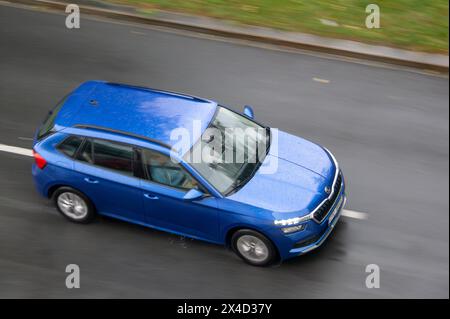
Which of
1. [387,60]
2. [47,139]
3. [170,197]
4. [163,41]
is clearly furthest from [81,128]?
[387,60]

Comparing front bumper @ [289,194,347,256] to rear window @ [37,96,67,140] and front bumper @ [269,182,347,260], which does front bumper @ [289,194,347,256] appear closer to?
front bumper @ [269,182,347,260]

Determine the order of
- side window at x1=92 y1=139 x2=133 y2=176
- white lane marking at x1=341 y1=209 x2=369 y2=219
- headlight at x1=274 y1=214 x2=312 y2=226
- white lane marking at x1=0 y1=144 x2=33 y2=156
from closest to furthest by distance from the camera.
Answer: headlight at x1=274 y1=214 x2=312 y2=226
side window at x1=92 y1=139 x2=133 y2=176
white lane marking at x1=341 y1=209 x2=369 y2=219
white lane marking at x1=0 y1=144 x2=33 y2=156

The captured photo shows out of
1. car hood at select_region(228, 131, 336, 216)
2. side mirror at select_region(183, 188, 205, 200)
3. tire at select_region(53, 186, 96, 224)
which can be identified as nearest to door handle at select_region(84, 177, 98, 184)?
tire at select_region(53, 186, 96, 224)

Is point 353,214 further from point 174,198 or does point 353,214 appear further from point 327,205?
point 174,198

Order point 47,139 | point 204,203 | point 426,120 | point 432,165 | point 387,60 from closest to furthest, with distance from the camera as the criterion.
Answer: point 204,203 → point 47,139 → point 432,165 → point 426,120 → point 387,60

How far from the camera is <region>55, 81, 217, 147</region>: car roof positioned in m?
Result: 8.39

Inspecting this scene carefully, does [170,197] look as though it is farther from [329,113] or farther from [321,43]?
[321,43]

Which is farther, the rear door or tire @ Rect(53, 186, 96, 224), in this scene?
tire @ Rect(53, 186, 96, 224)

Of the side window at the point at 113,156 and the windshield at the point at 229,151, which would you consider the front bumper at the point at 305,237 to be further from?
the side window at the point at 113,156

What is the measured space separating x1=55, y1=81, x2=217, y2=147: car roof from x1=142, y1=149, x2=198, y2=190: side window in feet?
0.72

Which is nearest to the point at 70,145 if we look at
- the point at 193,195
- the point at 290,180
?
the point at 193,195

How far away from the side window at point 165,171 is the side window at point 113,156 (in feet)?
0.80

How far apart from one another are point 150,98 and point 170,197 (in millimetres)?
1601

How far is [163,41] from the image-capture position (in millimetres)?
13359
